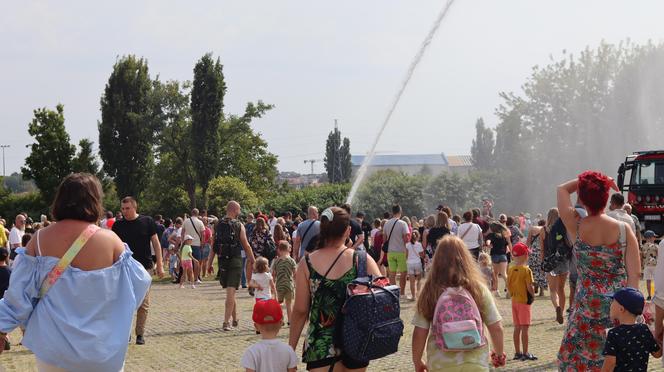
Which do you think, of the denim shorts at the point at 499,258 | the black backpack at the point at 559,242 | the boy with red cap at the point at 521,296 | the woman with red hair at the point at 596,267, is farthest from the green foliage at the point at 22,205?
the woman with red hair at the point at 596,267

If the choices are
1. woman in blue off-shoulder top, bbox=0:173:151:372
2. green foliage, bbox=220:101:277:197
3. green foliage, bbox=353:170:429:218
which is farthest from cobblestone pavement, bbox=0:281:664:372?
green foliage, bbox=220:101:277:197

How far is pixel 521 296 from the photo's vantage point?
10.7 meters

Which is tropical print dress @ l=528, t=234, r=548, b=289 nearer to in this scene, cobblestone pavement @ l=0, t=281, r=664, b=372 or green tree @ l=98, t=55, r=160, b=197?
cobblestone pavement @ l=0, t=281, r=664, b=372

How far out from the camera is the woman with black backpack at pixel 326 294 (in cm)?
611

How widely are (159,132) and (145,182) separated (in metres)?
6.10

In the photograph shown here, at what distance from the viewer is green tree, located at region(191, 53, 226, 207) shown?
59.4 meters

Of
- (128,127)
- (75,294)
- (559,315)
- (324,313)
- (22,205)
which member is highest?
(128,127)

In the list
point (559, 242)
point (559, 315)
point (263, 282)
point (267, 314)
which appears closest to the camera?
point (267, 314)

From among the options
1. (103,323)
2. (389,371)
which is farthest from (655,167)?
(103,323)

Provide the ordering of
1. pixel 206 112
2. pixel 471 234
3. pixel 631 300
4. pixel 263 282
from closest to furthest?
1. pixel 631 300
2. pixel 263 282
3. pixel 471 234
4. pixel 206 112

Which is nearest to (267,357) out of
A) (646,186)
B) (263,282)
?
(263,282)

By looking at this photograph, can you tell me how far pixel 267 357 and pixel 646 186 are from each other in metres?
23.2

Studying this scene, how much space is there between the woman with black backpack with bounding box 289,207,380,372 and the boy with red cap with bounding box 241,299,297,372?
0.71 ft

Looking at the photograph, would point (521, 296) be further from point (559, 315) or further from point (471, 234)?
point (471, 234)
